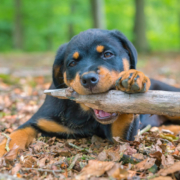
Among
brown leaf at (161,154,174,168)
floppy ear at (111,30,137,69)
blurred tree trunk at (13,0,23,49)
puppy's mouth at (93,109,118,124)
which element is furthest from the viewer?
blurred tree trunk at (13,0,23,49)

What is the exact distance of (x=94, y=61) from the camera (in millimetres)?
2818

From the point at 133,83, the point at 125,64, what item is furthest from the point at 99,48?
the point at 133,83

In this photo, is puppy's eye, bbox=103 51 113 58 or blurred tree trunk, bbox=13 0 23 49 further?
blurred tree trunk, bbox=13 0 23 49

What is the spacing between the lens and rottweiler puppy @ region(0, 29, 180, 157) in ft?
8.70

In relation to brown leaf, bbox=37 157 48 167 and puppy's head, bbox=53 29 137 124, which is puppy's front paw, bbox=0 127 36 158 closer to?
brown leaf, bbox=37 157 48 167

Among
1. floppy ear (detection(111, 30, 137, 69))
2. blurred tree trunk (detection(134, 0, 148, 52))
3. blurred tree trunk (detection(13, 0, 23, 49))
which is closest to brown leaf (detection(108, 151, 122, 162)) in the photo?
floppy ear (detection(111, 30, 137, 69))

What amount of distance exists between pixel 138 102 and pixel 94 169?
0.70 meters

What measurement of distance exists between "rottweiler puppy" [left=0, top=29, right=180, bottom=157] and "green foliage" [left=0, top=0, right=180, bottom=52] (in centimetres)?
1403

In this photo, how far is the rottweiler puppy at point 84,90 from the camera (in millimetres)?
2652

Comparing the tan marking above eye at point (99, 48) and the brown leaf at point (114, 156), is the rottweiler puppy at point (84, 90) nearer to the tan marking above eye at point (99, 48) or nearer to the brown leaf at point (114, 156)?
the tan marking above eye at point (99, 48)

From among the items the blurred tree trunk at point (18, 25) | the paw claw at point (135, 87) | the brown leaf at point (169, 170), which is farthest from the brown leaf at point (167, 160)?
the blurred tree trunk at point (18, 25)

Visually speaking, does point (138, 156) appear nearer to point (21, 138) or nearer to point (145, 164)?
point (145, 164)

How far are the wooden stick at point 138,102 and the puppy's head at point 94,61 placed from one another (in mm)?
99

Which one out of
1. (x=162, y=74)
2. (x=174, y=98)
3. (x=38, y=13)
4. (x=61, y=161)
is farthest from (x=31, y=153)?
(x=38, y=13)
